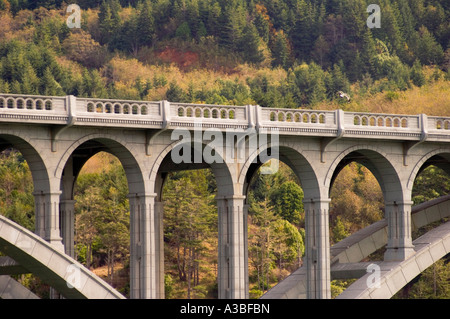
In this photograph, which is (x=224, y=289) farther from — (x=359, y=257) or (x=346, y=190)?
(x=346, y=190)

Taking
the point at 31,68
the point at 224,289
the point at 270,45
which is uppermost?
the point at 270,45

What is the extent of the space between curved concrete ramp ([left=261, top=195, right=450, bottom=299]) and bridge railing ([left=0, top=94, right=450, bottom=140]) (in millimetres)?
7546

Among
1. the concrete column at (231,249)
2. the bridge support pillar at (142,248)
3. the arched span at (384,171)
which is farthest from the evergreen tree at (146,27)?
the bridge support pillar at (142,248)

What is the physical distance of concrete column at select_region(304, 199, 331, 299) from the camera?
6047 cm

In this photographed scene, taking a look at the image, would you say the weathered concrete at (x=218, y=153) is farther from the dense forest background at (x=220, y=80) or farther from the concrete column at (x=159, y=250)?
the dense forest background at (x=220, y=80)

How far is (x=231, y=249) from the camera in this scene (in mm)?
58125

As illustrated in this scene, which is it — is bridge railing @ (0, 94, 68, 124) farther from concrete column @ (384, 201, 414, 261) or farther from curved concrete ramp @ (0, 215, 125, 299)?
concrete column @ (384, 201, 414, 261)

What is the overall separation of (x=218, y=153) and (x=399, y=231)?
13.0 m

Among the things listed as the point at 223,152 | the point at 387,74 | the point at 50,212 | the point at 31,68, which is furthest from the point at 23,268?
the point at 387,74

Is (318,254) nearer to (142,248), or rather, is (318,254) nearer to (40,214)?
(142,248)

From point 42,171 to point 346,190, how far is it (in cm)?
6856

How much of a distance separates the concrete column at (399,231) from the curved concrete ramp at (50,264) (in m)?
18.4

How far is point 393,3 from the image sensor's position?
609 ft

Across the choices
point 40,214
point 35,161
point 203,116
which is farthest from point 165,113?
point 40,214
